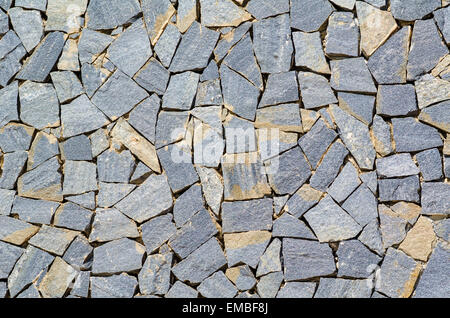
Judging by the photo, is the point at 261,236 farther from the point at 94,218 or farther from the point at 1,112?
the point at 1,112

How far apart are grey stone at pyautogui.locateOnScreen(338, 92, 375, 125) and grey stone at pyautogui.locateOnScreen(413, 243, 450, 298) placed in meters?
0.78

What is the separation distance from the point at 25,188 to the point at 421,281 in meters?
2.33

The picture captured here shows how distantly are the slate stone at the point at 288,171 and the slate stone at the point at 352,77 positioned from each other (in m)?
0.43

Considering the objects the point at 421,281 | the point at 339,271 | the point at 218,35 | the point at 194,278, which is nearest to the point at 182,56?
the point at 218,35

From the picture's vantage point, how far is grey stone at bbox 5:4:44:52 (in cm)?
297

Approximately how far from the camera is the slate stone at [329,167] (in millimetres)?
2662

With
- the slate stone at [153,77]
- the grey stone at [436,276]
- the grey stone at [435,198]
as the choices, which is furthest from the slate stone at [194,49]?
the grey stone at [436,276]

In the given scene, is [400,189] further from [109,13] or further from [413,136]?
[109,13]

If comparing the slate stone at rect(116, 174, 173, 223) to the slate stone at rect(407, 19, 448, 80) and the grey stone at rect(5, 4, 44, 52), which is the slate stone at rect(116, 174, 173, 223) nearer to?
the grey stone at rect(5, 4, 44, 52)

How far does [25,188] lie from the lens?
9.58 ft

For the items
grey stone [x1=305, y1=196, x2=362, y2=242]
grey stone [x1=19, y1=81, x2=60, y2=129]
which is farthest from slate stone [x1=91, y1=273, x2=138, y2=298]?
grey stone [x1=305, y1=196, x2=362, y2=242]

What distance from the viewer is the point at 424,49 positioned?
2.60 meters

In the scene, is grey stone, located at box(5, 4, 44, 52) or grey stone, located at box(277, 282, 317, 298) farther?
grey stone, located at box(5, 4, 44, 52)

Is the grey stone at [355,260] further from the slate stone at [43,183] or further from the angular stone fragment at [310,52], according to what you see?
the slate stone at [43,183]
